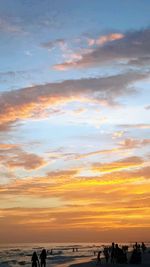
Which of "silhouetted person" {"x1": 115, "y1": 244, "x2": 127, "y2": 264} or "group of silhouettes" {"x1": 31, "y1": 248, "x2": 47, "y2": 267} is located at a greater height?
"group of silhouettes" {"x1": 31, "y1": 248, "x2": 47, "y2": 267}

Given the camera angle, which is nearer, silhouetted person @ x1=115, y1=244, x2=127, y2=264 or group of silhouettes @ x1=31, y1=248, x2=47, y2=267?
group of silhouettes @ x1=31, y1=248, x2=47, y2=267

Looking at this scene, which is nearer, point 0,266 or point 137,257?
point 137,257

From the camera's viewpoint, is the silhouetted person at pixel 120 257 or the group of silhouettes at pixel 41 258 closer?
the group of silhouettes at pixel 41 258

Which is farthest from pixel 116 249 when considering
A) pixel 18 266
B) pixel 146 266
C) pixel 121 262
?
pixel 18 266

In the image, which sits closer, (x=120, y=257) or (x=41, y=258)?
(x=41, y=258)

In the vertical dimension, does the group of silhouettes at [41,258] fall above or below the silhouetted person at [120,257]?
above

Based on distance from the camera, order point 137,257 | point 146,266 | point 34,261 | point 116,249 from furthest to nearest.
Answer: point 116,249
point 137,257
point 146,266
point 34,261

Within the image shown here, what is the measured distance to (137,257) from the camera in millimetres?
43688

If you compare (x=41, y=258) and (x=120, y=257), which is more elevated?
(x=41, y=258)

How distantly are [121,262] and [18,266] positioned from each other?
18.1m

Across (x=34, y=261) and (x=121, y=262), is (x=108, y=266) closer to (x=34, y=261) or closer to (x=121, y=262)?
(x=121, y=262)

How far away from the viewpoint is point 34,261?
3684 centimetres

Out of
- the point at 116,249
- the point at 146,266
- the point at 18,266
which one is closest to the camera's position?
the point at 146,266

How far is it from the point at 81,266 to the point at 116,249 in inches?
195
